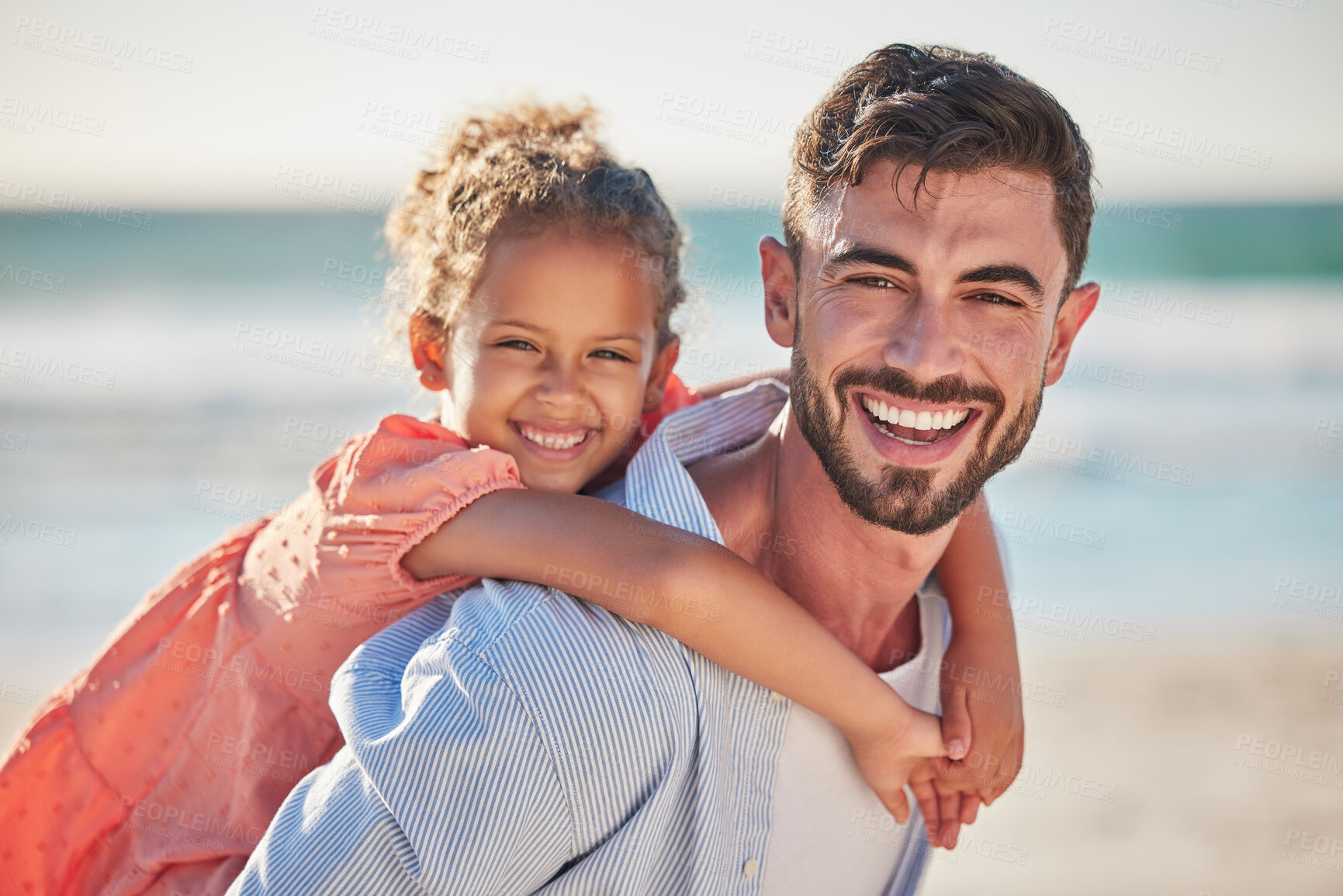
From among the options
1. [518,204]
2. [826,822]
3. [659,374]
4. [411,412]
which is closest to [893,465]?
[826,822]

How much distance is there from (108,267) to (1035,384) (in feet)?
64.2

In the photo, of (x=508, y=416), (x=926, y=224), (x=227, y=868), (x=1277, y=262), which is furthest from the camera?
(x=1277, y=262)

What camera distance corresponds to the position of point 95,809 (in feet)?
8.16

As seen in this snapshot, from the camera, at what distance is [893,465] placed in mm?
2238

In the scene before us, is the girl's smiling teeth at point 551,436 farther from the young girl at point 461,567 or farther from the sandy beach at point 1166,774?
the sandy beach at point 1166,774

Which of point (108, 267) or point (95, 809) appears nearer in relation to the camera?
point (95, 809)

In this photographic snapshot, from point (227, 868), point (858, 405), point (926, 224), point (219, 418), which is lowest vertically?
point (219, 418)

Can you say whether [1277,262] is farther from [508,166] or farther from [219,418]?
[508,166]

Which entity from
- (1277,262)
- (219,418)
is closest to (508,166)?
(219,418)

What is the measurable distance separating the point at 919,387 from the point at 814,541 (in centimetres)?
48

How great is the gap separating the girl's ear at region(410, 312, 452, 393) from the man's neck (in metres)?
0.97

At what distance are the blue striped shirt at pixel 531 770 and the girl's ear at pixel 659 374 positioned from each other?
1101mm

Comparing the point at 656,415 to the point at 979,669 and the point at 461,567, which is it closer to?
the point at 461,567

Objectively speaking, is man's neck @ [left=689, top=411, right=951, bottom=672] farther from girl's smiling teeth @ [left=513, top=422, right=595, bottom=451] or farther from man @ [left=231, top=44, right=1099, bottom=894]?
girl's smiling teeth @ [left=513, top=422, right=595, bottom=451]
